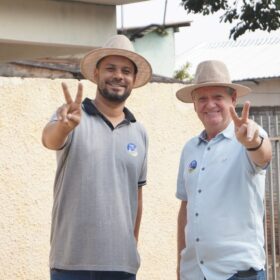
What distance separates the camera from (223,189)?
140 inches

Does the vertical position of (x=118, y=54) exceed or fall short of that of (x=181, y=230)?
it exceeds it

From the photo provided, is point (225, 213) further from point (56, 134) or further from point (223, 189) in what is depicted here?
point (56, 134)

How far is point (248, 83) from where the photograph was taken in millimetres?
14992

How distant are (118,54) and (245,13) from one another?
317 inches

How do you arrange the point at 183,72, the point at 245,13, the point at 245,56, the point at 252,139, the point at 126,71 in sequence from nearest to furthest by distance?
the point at 252,139 → the point at 126,71 → the point at 245,13 → the point at 183,72 → the point at 245,56

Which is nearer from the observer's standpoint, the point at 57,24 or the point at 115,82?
the point at 115,82

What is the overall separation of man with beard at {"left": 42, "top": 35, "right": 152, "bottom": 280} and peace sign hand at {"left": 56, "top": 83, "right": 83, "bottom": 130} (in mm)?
94

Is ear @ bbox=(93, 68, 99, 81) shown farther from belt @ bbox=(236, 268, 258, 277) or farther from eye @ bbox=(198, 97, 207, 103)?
belt @ bbox=(236, 268, 258, 277)

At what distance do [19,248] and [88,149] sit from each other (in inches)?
68.8

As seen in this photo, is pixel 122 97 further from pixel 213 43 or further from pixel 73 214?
pixel 213 43

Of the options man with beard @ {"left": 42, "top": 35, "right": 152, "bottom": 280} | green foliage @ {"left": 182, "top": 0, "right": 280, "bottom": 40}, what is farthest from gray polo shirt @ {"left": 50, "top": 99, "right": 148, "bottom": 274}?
green foliage @ {"left": 182, "top": 0, "right": 280, "bottom": 40}

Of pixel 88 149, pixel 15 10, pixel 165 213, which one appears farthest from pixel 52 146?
pixel 15 10

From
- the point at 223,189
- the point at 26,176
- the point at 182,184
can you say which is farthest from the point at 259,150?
the point at 26,176

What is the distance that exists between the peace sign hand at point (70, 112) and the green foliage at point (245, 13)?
8.09m
